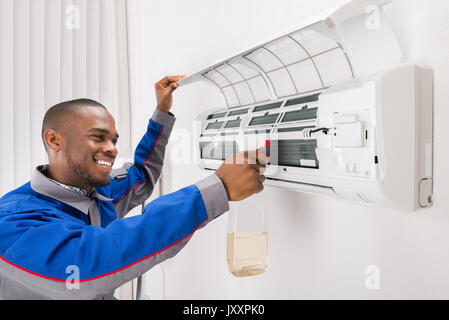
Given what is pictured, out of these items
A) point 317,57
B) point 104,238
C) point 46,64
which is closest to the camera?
point 104,238

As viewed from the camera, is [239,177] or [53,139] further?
[53,139]

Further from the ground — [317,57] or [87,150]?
[317,57]

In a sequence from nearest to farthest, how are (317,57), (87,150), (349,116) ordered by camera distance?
(349,116) → (317,57) → (87,150)

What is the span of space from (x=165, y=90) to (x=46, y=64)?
1037 millimetres

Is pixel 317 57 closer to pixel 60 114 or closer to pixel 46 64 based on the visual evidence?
pixel 60 114

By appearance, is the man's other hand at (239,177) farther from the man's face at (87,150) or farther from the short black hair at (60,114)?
the short black hair at (60,114)

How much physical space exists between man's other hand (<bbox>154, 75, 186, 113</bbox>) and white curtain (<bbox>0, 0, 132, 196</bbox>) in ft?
2.88

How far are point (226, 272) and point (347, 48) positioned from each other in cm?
113

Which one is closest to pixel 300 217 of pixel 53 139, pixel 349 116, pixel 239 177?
pixel 239 177

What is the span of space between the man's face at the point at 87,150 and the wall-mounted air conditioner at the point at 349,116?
18.2 inches

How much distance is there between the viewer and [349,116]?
69 centimetres

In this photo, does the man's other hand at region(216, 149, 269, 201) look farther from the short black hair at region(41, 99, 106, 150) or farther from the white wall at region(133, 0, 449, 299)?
the short black hair at region(41, 99, 106, 150)
